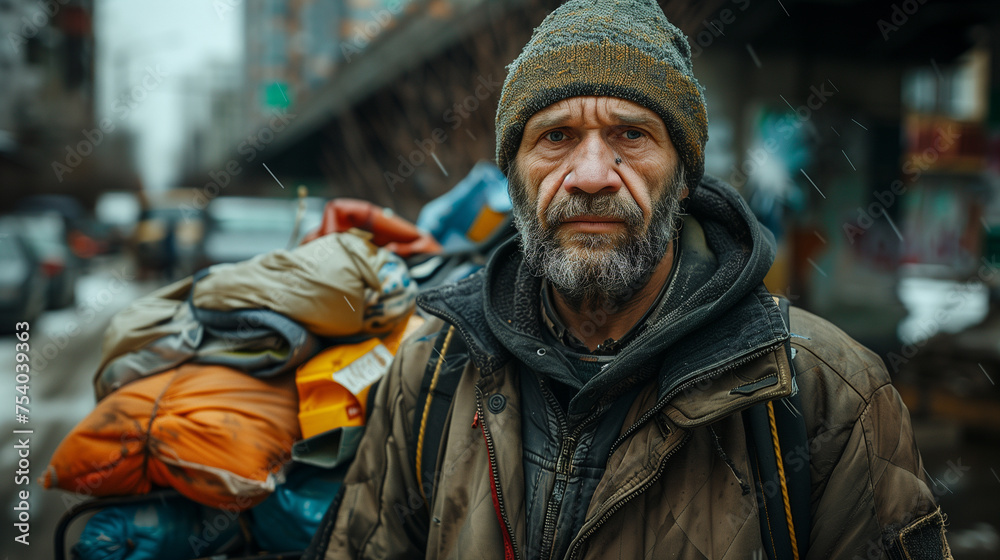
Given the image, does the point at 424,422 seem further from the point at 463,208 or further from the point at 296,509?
the point at 463,208

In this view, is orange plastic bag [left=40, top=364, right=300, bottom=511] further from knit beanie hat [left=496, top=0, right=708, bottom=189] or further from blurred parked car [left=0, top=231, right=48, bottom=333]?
blurred parked car [left=0, top=231, right=48, bottom=333]

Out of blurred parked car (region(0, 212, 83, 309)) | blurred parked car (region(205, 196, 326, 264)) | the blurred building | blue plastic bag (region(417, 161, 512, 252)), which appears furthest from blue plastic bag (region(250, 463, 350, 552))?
the blurred building

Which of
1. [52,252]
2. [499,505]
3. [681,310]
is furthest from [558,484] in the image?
[52,252]

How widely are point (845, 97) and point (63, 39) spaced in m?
38.3

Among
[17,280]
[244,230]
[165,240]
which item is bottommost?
[165,240]

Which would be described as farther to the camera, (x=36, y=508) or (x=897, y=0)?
(x=897, y=0)

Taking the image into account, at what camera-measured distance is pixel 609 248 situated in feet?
5.61

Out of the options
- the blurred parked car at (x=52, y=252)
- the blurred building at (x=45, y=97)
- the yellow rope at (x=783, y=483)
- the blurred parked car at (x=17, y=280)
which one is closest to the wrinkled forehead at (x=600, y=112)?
the yellow rope at (x=783, y=483)

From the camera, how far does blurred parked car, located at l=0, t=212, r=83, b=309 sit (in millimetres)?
12961

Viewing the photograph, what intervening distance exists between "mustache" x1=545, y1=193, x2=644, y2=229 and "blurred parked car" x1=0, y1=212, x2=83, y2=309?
13585mm

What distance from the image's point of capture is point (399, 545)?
1.86 m

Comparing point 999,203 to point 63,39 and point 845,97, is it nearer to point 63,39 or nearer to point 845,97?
point 845,97

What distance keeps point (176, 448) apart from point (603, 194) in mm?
1427

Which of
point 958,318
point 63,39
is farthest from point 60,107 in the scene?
point 958,318
